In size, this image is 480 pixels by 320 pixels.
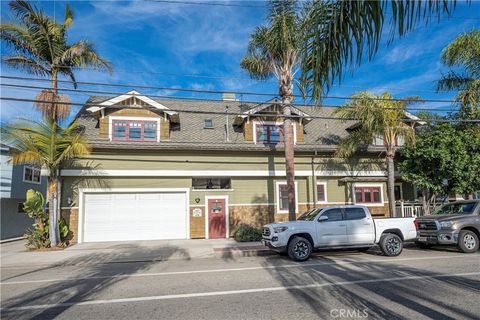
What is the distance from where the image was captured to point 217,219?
1717 cm

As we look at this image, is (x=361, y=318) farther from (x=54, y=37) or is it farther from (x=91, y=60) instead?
(x=54, y=37)

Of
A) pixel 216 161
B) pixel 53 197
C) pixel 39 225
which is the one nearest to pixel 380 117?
pixel 216 161

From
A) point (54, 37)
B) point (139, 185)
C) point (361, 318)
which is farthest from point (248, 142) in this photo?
point (361, 318)

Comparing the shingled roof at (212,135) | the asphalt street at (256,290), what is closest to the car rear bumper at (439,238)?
the asphalt street at (256,290)

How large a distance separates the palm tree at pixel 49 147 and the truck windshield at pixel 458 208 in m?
15.4

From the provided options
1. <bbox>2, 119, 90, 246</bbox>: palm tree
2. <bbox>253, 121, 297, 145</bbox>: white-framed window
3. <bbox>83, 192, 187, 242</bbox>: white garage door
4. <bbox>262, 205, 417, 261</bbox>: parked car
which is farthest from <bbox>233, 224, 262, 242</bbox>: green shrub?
<bbox>2, 119, 90, 246</bbox>: palm tree

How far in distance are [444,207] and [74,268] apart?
46.4 ft

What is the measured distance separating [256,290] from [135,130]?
13.0 meters

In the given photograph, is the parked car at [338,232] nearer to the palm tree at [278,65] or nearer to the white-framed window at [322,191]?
the palm tree at [278,65]

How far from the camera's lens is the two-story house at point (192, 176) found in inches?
643

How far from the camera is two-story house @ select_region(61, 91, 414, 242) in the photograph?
53.6 ft

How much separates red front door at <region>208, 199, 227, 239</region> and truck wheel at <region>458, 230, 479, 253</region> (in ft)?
34.0

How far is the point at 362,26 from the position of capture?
282 centimetres

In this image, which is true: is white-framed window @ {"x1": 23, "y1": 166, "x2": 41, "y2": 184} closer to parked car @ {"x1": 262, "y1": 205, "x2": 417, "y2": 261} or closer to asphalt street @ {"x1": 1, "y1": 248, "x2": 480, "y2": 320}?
asphalt street @ {"x1": 1, "y1": 248, "x2": 480, "y2": 320}
